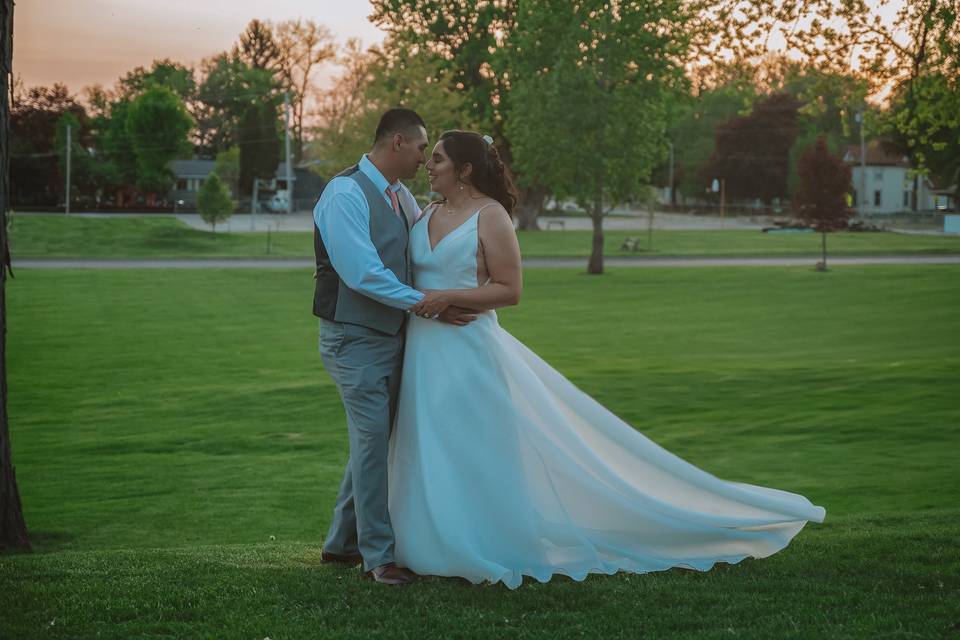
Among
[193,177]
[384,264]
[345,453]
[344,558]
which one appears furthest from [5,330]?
[193,177]

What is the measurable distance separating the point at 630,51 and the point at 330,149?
19.9 m

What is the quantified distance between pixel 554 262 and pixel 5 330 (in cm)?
4004

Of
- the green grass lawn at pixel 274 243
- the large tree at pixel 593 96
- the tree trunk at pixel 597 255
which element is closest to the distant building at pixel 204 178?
the green grass lawn at pixel 274 243

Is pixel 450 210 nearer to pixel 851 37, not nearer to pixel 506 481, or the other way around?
pixel 506 481

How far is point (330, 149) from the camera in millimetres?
54188

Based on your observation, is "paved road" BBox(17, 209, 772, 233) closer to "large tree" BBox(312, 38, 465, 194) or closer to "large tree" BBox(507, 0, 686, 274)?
"large tree" BBox(312, 38, 465, 194)

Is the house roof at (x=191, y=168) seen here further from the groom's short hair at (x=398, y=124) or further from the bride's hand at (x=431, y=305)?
the bride's hand at (x=431, y=305)

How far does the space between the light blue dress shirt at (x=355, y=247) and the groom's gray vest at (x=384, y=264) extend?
62mm

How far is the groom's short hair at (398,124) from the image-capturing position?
5.85 meters

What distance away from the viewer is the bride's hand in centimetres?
567

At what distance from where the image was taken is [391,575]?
5.60 m

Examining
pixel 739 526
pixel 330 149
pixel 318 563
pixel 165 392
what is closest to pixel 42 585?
pixel 318 563

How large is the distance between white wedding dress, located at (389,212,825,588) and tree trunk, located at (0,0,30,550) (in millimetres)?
2702

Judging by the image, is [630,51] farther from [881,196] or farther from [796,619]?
[881,196]
